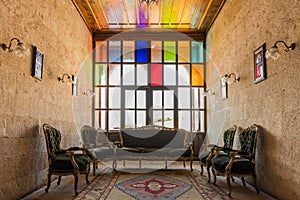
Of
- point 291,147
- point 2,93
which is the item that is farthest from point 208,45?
point 2,93

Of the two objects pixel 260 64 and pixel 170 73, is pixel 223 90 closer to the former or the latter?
pixel 260 64

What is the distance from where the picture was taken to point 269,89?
4.68 metres

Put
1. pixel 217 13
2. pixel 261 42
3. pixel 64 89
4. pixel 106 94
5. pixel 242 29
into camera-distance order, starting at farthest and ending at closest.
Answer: pixel 106 94 < pixel 217 13 < pixel 64 89 < pixel 242 29 < pixel 261 42

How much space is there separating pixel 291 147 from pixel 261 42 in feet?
5.95

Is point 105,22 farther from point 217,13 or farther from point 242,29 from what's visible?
point 242,29

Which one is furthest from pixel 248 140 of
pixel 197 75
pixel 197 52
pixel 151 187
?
pixel 197 52

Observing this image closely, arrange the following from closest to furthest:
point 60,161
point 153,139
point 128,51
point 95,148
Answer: point 60,161, point 95,148, point 153,139, point 128,51

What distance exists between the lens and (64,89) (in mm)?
6535

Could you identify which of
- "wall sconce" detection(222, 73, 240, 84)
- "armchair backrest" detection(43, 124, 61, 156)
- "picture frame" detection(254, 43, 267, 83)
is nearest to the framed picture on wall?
"wall sconce" detection(222, 73, 240, 84)

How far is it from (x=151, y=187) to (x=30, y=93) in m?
2.37

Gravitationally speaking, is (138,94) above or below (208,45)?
below

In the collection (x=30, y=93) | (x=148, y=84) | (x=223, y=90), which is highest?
(x=148, y=84)

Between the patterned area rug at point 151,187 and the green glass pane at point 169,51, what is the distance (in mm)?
4071

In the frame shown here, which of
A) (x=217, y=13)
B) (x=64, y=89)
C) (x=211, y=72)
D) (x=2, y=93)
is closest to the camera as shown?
(x=2, y=93)
